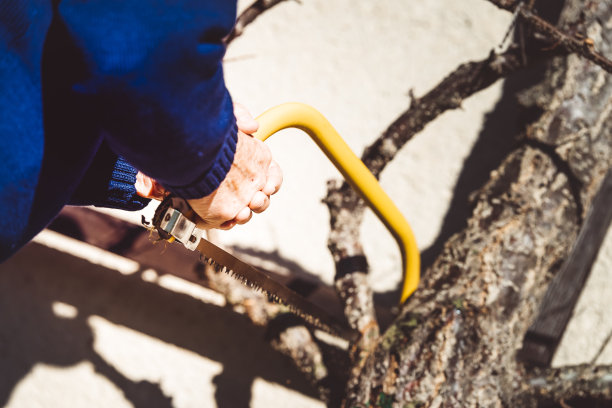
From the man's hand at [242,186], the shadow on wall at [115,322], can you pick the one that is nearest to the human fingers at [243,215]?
the man's hand at [242,186]

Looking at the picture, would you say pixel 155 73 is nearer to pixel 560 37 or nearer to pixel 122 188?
pixel 122 188

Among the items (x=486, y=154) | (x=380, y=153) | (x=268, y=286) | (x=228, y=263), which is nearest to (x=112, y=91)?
(x=228, y=263)

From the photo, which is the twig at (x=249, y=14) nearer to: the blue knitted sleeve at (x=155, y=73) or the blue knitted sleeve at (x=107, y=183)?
the blue knitted sleeve at (x=107, y=183)

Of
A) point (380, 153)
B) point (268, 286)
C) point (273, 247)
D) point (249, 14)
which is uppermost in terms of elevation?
point (249, 14)

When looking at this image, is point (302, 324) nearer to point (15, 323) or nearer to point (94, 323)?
point (94, 323)

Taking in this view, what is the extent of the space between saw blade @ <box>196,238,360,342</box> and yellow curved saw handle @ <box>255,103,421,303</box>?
28 centimetres

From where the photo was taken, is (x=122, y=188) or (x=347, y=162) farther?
(x=347, y=162)

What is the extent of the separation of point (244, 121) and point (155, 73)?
0.31 metres

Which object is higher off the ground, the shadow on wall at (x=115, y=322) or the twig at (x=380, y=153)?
the twig at (x=380, y=153)

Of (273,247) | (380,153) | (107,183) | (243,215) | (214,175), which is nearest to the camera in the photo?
(214,175)

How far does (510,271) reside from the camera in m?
1.56

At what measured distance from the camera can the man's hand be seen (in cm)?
76

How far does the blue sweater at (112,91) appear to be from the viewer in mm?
530

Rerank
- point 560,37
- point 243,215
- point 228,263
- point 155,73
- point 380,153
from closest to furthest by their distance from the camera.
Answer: point 155,73 → point 243,215 → point 228,263 → point 560,37 → point 380,153
